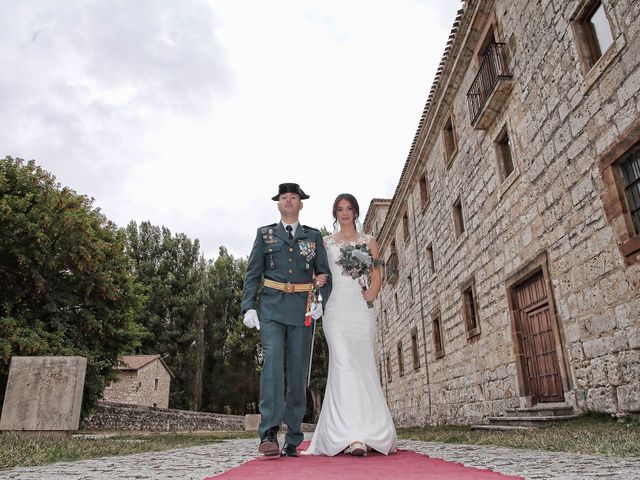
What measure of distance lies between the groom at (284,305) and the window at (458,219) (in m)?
8.14

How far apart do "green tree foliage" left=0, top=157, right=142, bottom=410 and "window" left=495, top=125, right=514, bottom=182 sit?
464 inches

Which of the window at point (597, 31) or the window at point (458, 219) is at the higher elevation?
the window at point (597, 31)

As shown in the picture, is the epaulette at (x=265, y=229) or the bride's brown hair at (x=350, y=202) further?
the bride's brown hair at (x=350, y=202)

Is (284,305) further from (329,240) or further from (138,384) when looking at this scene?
(138,384)

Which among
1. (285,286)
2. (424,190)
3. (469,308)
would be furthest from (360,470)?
(424,190)

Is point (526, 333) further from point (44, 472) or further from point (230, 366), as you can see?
point (230, 366)

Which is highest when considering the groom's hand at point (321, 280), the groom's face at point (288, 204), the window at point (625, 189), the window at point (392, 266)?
the window at point (392, 266)

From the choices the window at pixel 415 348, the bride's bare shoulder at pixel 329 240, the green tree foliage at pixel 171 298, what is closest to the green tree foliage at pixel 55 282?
the window at pixel 415 348

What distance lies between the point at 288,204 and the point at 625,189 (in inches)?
170

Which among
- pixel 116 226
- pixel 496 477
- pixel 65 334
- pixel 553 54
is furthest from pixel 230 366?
pixel 496 477

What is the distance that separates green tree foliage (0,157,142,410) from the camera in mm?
13422

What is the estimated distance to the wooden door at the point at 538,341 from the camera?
7.51 metres

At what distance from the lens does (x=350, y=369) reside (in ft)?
12.6

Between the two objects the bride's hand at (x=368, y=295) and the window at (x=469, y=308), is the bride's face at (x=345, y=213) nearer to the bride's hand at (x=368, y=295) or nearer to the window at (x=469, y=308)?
the bride's hand at (x=368, y=295)
